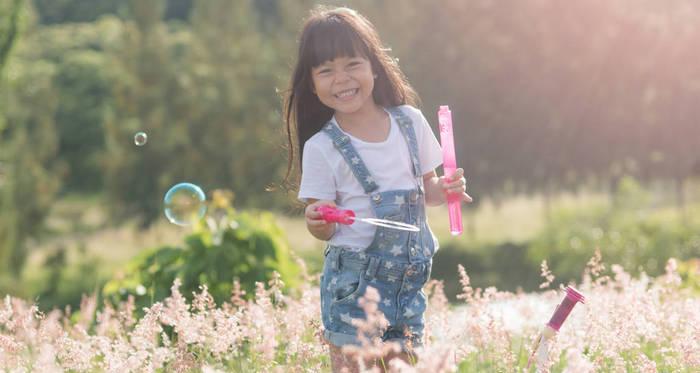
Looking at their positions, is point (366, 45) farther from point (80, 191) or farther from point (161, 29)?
point (80, 191)

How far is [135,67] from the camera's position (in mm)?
19219

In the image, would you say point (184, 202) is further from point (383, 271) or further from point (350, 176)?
point (383, 271)

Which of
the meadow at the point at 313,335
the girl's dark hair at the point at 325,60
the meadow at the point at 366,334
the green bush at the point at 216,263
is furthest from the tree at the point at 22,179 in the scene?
the girl's dark hair at the point at 325,60

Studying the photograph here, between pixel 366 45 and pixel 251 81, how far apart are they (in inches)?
627

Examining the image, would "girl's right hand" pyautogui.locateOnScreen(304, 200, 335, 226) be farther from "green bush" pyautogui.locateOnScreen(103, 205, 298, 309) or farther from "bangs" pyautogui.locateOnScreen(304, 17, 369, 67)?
"green bush" pyautogui.locateOnScreen(103, 205, 298, 309)

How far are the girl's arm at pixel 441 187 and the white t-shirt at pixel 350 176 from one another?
130 mm

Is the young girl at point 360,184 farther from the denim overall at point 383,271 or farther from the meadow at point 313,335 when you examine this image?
the meadow at point 313,335

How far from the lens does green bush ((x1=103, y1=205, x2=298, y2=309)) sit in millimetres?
5375

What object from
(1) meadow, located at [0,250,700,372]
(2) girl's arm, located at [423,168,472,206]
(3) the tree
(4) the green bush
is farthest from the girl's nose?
(3) the tree

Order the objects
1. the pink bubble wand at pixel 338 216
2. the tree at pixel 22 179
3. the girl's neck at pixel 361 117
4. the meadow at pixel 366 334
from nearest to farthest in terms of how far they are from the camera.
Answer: the pink bubble wand at pixel 338 216 < the meadow at pixel 366 334 < the girl's neck at pixel 361 117 < the tree at pixel 22 179

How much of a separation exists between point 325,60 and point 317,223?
1.99 ft

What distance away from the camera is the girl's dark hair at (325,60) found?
330 centimetres

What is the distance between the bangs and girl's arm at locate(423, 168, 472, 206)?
53 centimetres

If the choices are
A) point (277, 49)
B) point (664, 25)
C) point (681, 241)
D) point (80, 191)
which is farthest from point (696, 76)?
point (80, 191)
